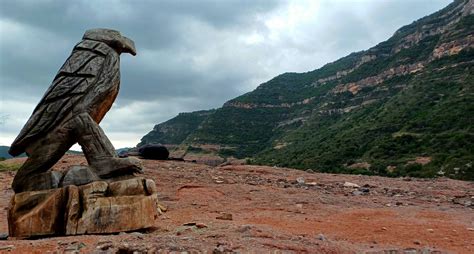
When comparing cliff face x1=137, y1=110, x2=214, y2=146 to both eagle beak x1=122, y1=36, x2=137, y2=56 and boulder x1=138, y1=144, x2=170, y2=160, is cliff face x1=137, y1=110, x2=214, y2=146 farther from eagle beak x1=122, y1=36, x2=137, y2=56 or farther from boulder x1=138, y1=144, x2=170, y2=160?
eagle beak x1=122, y1=36, x2=137, y2=56

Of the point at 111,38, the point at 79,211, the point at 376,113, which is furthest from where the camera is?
the point at 376,113

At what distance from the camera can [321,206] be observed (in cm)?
1014

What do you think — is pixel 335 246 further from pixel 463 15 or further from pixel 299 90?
pixel 299 90

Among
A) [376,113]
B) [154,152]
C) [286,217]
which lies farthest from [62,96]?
[376,113]

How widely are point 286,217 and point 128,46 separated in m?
4.53

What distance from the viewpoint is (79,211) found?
605cm

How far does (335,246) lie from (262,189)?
265 inches

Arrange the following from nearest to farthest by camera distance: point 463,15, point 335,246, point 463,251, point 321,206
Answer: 1. point 335,246
2. point 463,251
3. point 321,206
4. point 463,15

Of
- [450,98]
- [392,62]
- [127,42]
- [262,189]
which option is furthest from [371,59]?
[127,42]

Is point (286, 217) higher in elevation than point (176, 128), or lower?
lower

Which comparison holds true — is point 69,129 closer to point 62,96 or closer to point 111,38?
point 62,96

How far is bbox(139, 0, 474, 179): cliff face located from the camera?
31325mm

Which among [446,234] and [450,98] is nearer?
[446,234]

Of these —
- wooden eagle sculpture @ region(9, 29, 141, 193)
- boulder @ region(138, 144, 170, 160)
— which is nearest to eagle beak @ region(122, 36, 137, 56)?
wooden eagle sculpture @ region(9, 29, 141, 193)
